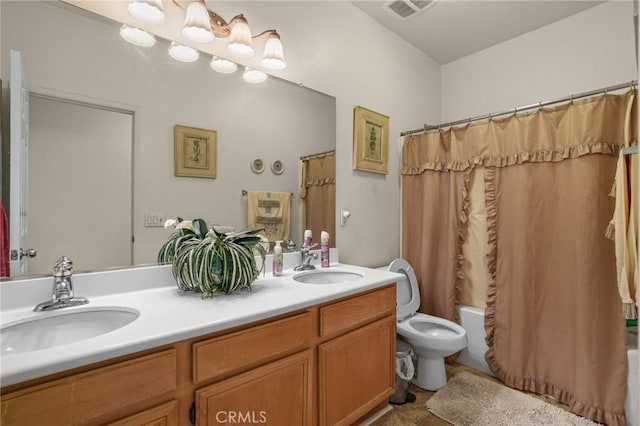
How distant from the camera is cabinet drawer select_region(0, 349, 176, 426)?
67 centimetres

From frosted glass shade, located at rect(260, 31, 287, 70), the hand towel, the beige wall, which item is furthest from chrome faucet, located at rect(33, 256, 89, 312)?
the beige wall

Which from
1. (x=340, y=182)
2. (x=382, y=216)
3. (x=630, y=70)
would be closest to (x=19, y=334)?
(x=340, y=182)

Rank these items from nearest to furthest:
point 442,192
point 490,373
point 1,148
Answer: point 1,148 → point 490,373 → point 442,192

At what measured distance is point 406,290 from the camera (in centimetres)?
226

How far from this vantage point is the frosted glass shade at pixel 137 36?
1296mm

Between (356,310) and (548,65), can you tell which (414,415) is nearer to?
(356,310)

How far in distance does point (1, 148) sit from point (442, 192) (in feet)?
8.08

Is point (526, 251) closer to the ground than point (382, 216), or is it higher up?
closer to the ground

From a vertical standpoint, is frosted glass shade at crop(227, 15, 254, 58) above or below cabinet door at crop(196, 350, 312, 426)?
above

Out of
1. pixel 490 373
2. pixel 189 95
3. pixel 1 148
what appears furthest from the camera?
pixel 490 373

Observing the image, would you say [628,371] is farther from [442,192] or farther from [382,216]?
[382,216]

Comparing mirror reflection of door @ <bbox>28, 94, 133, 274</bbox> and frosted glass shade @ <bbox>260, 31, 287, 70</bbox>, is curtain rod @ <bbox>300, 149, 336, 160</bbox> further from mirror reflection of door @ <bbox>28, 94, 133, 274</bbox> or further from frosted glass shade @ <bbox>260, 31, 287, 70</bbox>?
mirror reflection of door @ <bbox>28, 94, 133, 274</bbox>

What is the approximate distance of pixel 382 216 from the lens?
8.09 ft

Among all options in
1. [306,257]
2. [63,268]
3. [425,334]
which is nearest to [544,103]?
[425,334]
